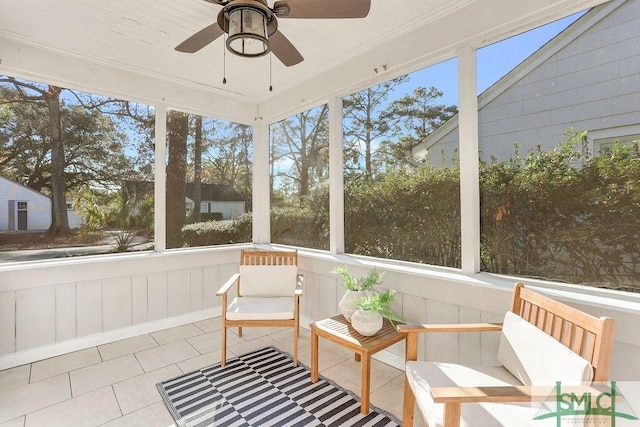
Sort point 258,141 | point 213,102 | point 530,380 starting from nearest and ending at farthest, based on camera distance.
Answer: point 530,380 < point 213,102 < point 258,141

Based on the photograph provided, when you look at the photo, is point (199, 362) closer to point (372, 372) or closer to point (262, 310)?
point (262, 310)

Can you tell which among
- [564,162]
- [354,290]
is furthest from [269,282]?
[564,162]

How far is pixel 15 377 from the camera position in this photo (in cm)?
242

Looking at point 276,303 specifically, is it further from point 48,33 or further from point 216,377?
point 48,33

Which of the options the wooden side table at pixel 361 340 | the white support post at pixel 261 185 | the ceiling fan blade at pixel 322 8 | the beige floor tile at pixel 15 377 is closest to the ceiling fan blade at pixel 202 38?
the ceiling fan blade at pixel 322 8

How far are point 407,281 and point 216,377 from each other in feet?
5.41

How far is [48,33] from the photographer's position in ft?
8.29

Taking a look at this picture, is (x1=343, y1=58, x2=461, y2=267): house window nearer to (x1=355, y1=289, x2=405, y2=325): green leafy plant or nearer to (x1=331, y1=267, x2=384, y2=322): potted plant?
(x1=331, y1=267, x2=384, y2=322): potted plant

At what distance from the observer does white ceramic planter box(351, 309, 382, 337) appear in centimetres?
215

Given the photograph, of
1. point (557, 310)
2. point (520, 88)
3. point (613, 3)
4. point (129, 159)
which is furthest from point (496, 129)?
point (129, 159)

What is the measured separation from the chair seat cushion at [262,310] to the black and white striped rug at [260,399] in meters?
0.41

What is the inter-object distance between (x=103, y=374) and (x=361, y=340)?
2.05 meters

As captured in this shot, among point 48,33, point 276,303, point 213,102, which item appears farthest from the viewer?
point 213,102

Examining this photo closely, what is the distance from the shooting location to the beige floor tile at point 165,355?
2.63m
